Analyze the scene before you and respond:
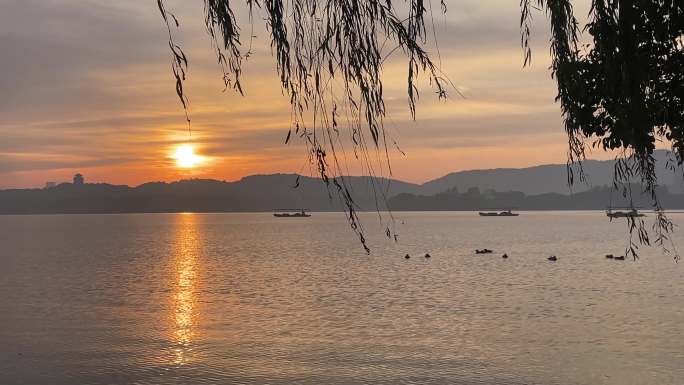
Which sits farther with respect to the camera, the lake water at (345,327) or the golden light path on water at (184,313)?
the golden light path on water at (184,313)

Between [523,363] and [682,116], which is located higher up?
[682,116]

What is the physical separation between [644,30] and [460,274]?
57.8 metres

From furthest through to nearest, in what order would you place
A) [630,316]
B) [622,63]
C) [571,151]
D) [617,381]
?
[630,316]
[617,381]
[571,151]
[622,63]

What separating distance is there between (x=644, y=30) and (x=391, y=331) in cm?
2251

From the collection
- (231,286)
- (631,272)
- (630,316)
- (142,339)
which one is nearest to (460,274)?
(631,272)

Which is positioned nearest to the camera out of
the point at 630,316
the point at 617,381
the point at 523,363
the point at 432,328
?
the point at 617,381

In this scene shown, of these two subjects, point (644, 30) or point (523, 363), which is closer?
point (644, 30)

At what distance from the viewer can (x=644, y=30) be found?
1227 cm

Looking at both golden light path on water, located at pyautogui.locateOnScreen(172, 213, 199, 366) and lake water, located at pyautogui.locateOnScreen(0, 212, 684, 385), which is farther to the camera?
golden light path on water, located at pyautogui.locateOnScreen(172, 213, 199, 366)

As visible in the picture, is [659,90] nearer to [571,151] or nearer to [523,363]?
[571,151]

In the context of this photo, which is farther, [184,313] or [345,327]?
[184,313]

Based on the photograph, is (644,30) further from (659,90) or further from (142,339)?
(142,339)

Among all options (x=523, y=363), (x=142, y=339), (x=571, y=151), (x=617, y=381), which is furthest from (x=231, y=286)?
(x=571, y=151)

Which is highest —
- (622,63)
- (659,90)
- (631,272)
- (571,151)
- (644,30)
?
(644,30)
